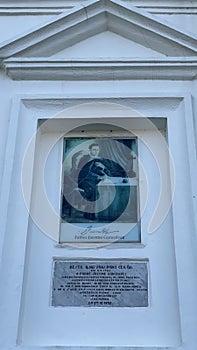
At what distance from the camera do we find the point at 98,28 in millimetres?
4473

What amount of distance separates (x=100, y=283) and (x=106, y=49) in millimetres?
2180

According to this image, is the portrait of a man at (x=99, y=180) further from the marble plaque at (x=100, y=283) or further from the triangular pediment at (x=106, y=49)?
the triangular pediment at (x=106, y=49)

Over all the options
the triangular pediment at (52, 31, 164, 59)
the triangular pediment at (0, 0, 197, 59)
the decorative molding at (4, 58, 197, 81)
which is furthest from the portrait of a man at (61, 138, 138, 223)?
the triangular pediment at (0, 0, 197, 59)

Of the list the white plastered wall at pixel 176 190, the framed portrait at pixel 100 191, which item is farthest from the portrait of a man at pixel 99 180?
the white plastered wall at pixel 176 190

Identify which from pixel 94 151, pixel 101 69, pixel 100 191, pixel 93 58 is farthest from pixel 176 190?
pixel 93 58

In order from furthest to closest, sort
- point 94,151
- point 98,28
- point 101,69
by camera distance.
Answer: point 98,28
point 101,69
point 94,151

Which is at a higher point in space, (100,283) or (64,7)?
(64,7)

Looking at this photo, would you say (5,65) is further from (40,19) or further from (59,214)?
(59,214)

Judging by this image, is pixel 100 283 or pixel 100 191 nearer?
pixel 100 283

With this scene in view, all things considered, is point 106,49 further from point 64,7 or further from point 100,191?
point 100,191

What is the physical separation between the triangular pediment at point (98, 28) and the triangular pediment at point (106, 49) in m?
0.04

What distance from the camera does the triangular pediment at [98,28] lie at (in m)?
4.22

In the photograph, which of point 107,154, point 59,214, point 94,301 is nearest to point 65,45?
point 107,154

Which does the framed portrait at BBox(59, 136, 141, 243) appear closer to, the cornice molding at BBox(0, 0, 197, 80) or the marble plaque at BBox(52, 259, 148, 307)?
the marble plaque at BBox(52, 259, 148, 307)
